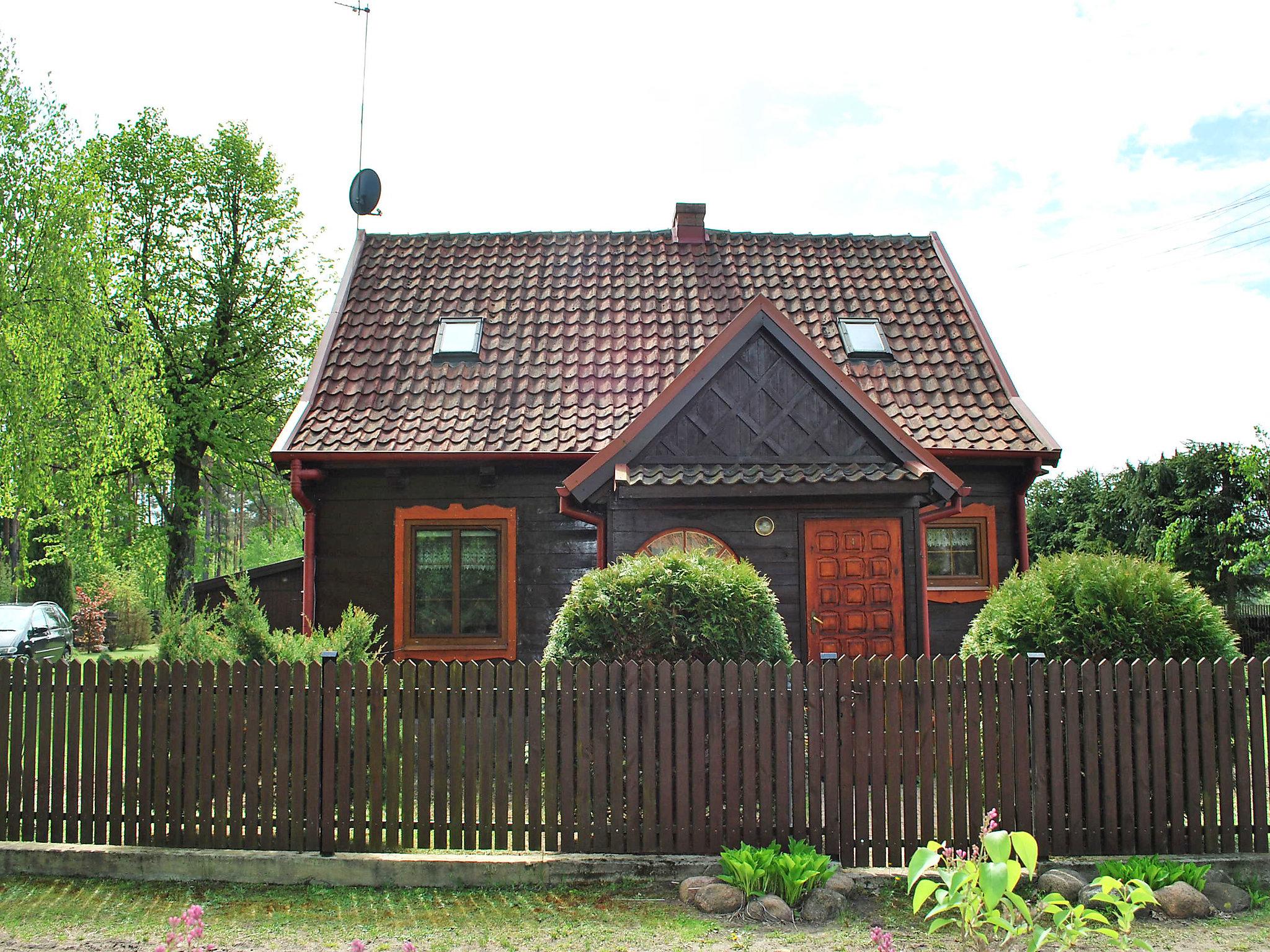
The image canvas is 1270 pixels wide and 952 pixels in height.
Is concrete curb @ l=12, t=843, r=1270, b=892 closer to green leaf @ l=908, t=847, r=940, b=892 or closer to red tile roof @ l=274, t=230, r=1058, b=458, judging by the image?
green leaf @ l=908, t=847, r=940, b=892

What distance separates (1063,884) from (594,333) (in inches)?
372

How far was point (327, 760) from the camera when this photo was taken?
5875mm

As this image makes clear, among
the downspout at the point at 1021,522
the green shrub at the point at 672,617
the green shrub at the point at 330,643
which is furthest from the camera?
the downspout at the point at 1021,522

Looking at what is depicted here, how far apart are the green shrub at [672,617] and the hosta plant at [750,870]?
1381 mm

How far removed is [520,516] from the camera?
1135cm

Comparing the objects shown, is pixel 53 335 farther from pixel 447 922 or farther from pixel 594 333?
pixel 447 922

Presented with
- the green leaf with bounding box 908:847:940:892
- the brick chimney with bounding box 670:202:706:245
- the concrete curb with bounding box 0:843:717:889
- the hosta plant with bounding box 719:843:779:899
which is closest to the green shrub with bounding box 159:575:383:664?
the concrete curb with bounding box 0:843:717:889

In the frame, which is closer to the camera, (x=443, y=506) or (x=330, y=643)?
(x=330, y=643)

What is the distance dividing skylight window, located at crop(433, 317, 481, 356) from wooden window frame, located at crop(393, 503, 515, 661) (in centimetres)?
232

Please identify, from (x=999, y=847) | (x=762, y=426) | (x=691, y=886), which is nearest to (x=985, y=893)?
(x=999, y=847)

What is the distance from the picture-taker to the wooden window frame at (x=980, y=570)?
459 inches

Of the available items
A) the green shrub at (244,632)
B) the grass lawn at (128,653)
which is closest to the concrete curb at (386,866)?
the green shrub at (244,632)

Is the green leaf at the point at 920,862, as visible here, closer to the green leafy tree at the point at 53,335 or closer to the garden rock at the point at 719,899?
the garden rock at the point at 719,899

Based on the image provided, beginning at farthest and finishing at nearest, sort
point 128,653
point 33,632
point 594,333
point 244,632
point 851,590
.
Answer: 1. point 128,653
2. point 33,632
3. point 594,333
4. point 851,590
5. point 244,632
